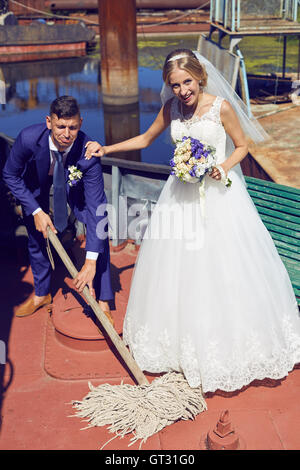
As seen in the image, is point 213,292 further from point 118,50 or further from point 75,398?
point 118,50

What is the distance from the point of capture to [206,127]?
11.3 feet

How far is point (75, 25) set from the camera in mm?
23516

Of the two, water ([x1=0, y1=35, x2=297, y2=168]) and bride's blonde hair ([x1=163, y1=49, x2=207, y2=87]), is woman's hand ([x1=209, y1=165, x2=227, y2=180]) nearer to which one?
bride's blonde hair ([x1=163, y1=49, x2=207, y2=87])

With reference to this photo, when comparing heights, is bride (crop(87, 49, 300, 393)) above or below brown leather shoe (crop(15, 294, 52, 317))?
above

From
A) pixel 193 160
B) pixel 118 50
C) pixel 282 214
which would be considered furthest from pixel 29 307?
pixel 118 50

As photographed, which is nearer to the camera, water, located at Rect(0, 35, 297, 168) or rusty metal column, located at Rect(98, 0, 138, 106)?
rusty metal column, located at Rect(98, 0, 138, 106)

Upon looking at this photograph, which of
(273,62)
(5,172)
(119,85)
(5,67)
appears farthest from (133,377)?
(5,67)

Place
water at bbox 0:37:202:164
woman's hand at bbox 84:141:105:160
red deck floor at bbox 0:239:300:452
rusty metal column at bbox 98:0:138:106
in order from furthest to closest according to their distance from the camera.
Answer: water at bbox 0:37:202:164 → rusty metal column at bbox 98:0:138:106 → woman's hand at bbox 84:141:105:160 → red deck floor at bbox 0:239:300:452

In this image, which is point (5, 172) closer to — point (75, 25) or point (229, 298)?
point (229, 298)

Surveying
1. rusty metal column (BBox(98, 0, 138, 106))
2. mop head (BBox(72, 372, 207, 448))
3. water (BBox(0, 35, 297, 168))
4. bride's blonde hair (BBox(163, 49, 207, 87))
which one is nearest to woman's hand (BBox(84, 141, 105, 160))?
bride's blonde hair (BBox(163, 49, 207, 87))

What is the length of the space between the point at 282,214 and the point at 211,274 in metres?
1.54

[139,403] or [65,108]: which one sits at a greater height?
[65,108]

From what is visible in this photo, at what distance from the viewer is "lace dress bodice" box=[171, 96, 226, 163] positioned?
3449 mm

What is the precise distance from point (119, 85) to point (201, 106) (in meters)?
14.3
